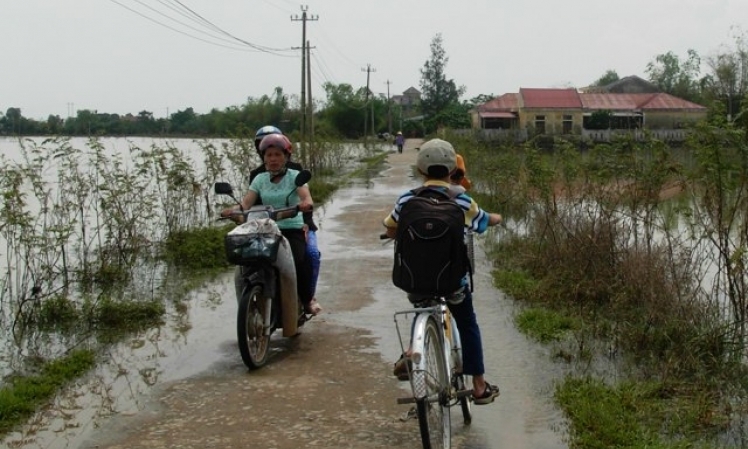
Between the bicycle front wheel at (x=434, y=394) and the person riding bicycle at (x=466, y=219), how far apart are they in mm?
181

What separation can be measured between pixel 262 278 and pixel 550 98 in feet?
197

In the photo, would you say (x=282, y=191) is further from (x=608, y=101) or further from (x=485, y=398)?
(x=608, y=101)

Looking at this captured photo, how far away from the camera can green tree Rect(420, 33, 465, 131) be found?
92312 millimetres

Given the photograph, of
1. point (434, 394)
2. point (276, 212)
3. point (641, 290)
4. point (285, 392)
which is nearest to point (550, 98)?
point (641, 290)

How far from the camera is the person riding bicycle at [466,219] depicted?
4113 millimetres

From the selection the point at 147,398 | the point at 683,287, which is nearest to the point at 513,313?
the point at 683,287

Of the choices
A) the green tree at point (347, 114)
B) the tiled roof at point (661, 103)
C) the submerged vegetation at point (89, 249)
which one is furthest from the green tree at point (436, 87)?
the submerged vegetation at point (89, 249)

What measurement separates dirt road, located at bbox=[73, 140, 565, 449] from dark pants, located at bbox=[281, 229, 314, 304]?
40cm

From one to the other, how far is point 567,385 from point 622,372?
2.18 ft

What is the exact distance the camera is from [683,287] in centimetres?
670

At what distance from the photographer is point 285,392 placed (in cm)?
516

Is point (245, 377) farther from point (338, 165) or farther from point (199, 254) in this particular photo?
point (338, 165)

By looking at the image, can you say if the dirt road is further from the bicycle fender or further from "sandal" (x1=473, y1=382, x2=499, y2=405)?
the bicycle fender

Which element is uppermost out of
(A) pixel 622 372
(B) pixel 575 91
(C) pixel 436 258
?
(B) pixel 575 91
